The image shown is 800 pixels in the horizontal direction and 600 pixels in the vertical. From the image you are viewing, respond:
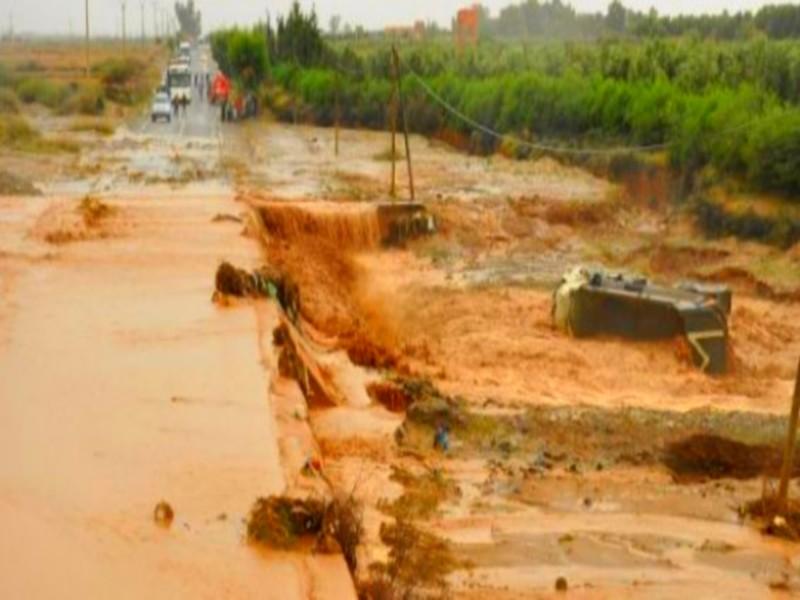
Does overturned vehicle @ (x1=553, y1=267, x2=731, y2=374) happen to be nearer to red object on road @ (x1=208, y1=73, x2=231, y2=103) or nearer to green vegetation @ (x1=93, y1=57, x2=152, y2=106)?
red object on road @ (x1=208, y1=73, x2=231, y2=103)

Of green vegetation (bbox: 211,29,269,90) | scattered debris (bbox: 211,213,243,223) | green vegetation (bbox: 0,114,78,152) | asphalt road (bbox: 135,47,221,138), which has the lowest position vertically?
asphalt road (bbox: 135,47,221,138)

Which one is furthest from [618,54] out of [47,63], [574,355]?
[47,63]

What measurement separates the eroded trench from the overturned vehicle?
2.48 m

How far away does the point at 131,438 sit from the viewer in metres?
9.65

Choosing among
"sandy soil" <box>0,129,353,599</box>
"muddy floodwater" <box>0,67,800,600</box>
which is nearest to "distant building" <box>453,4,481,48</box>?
"muddy floodwater" <box>0,67,800,600</box>

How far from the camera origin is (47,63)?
236ft

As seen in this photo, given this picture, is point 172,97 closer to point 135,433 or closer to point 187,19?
point 135,433

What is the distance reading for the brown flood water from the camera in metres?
7.36

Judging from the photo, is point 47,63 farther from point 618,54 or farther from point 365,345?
point 365,345

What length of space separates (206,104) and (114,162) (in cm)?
2209

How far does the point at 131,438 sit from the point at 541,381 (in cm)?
637

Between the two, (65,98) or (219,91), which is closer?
(65,98)

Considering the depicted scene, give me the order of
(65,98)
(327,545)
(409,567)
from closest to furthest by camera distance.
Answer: (327,545)
(409,567)
(65,98)

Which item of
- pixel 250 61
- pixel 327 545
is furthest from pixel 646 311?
pixel 250 61
